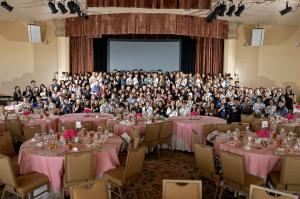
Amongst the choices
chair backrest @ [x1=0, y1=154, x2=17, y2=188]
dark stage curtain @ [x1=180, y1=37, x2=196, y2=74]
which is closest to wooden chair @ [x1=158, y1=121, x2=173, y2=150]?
chair backrest @ [x1=0, y1=154, x2=17, y2=188]

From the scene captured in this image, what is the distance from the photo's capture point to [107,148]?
6348 millimetres

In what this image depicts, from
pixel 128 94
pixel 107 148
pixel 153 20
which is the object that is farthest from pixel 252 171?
pixel 153 20

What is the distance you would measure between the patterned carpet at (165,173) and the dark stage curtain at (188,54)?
10526 millimetres

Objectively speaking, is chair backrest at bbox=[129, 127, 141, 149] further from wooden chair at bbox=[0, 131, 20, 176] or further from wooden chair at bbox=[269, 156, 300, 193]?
wooden chair at bbox=[269, 156, 300, 193]

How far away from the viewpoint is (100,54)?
19.3 m

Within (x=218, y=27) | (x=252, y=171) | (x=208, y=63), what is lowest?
(x=252, y=171)

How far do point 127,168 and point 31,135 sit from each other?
3038mm

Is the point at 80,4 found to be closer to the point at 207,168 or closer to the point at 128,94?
the point at 128,94

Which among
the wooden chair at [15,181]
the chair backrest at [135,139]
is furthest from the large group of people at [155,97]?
the wooden chair at [15,181]

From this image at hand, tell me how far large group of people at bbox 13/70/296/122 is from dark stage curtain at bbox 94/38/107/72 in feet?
5.71

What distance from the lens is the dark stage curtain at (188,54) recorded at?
1920 cm

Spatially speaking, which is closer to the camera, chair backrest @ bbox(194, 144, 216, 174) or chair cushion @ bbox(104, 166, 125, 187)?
chair cushion @ bbox(104, 166, 125, 187)

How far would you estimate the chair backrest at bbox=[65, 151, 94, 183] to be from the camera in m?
5.52

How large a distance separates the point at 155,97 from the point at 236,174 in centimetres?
809
